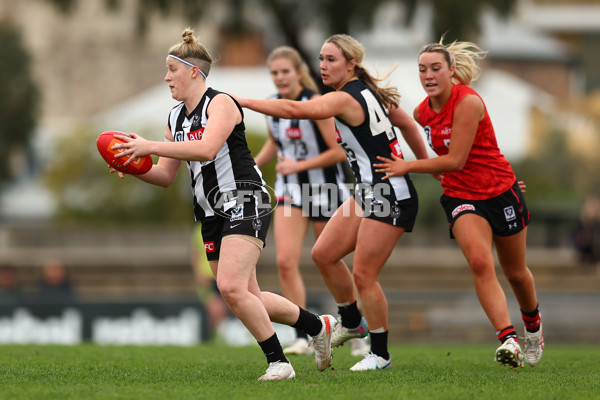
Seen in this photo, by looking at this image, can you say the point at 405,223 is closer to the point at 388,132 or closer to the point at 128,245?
the point at 388,132

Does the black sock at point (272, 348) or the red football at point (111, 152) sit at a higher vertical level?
the red football at point (111, 152)

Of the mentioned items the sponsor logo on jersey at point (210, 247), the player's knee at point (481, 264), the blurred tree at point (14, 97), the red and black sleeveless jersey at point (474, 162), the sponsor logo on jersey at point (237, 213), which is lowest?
the player's knee at point (481, 264)

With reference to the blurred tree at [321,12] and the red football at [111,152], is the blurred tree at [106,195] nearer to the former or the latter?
the blurred tree at [321,12]

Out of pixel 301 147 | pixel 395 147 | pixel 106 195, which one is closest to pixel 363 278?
pixel 395 147

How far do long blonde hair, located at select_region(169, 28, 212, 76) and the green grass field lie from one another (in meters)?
2.03

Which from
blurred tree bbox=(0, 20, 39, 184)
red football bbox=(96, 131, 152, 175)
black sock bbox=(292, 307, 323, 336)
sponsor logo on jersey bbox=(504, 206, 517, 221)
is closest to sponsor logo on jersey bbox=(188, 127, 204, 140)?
red football bbox=(96, 131, 152, 175)

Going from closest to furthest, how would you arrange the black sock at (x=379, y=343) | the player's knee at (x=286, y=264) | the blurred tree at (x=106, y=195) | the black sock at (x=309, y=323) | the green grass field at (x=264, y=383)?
the green grass field at (x=264, y=383) → the black sock at (x=309, y=323) → the black sock at (x=379, y=343) → the player's knee at (x=286, y=264) → the blurred tree at (x=106, y=195)

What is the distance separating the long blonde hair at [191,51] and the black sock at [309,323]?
171 centimetres

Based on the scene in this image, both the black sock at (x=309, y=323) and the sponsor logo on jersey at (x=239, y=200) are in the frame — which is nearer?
the sponsor logo on jersey at (x=239, y=200)

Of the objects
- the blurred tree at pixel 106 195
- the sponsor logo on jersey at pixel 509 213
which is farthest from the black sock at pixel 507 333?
the blurred tree at pixel 106 195

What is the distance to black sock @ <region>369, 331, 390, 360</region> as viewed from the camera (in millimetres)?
6930

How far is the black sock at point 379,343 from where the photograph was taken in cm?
693

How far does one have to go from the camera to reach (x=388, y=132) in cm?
682

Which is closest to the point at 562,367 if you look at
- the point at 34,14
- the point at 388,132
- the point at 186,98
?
the point at 388,132
